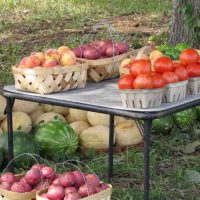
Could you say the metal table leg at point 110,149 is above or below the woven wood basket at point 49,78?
below

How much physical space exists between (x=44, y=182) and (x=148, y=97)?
799 mm

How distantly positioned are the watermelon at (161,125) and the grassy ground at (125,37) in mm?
73

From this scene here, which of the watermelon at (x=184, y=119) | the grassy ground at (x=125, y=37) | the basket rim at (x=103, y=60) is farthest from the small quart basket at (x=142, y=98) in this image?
the watermelon at (x=184, y=119)

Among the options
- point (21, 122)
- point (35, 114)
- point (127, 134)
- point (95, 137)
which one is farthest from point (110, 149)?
point (35, 114)

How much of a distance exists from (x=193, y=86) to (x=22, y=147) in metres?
1.71

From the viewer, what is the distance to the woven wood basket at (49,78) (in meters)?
4.38

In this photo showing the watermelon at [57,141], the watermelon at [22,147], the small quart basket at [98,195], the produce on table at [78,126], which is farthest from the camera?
the produce on table at [78,126]

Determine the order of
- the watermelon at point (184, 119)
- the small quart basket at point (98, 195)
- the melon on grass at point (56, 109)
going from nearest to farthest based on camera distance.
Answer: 1. the small quart basket at point (98, 195)
2. the melon on grass at point (56, 109)
3. the watermelon at point (184, 119)

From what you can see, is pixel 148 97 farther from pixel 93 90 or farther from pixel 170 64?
pixel 93 90

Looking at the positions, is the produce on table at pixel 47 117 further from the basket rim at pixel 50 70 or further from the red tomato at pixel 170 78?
the red tomato at pixel 170 78

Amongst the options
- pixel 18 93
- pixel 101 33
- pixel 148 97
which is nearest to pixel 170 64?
pixel 148 97

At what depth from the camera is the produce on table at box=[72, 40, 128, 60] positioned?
4844 millimetres

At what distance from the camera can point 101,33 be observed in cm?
1096

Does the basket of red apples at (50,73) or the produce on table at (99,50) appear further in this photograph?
the produce on table at (99,50)
